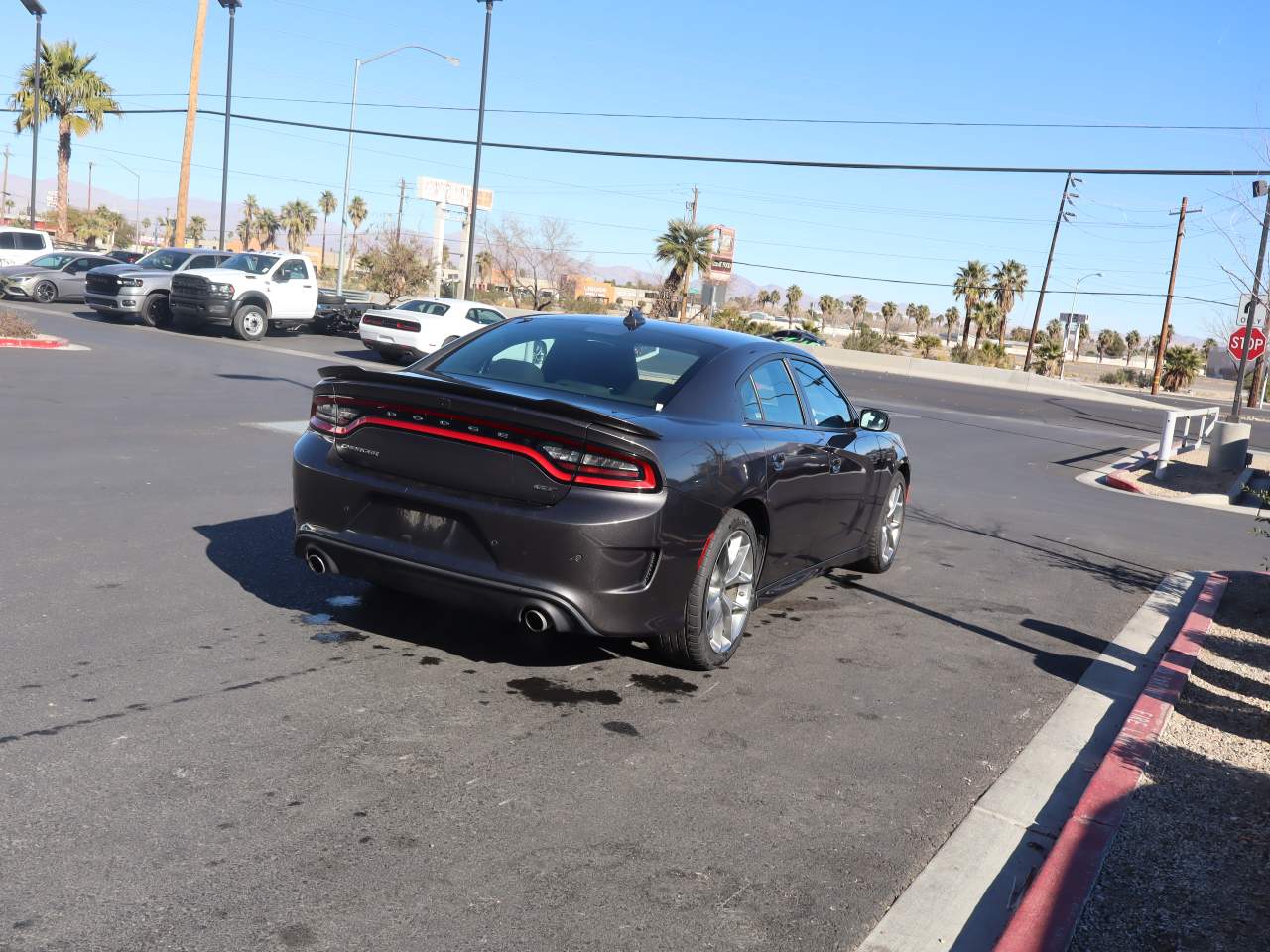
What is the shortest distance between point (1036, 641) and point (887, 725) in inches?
85.6

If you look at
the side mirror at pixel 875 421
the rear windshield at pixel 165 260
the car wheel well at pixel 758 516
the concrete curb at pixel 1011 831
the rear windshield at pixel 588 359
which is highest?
the rear windshield at pixel 165 260

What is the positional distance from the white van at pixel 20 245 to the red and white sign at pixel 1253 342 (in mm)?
31138

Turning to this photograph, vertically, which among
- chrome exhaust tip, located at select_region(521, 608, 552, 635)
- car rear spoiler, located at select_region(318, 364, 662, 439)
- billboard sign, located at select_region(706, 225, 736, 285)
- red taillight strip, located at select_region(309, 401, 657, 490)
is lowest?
chrome exhaust tip, located at select_region(521, 608, 552, 635)

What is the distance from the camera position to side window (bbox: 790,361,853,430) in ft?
22.0

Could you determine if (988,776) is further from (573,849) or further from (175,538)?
(175,538)

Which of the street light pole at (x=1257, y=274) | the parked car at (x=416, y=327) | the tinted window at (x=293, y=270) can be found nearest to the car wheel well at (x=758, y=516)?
the street light pole at (x=1257, y=274)

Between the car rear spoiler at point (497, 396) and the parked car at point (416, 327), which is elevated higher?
the car rear spoiler at point (497, 396)

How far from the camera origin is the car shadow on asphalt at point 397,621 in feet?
18.3

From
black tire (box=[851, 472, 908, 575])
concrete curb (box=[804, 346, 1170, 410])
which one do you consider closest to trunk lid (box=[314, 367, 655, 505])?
black tire (box=[851, 472, 908, 575])

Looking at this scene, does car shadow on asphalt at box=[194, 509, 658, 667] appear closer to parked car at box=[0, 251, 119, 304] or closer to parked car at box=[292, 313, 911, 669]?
parked car at box=[292, 313, 911, 669]

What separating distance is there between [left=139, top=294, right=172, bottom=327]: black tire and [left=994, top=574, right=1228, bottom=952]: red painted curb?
26.2m

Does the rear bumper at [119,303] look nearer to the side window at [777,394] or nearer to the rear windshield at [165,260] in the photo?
the rear windshield at [165,260]

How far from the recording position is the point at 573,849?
363 cm

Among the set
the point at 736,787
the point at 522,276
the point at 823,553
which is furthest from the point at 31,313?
the point at 522,276
